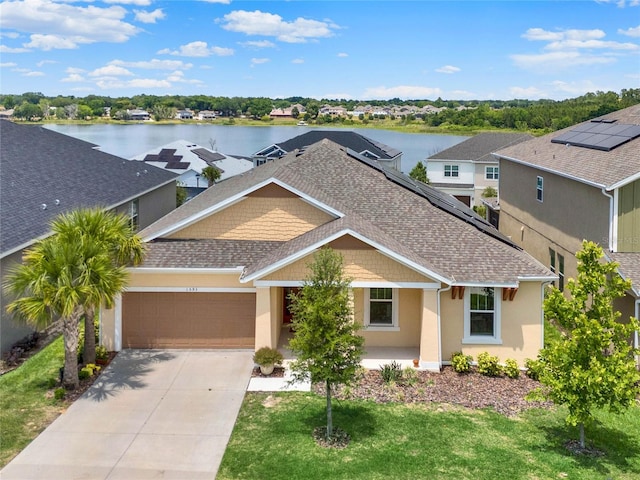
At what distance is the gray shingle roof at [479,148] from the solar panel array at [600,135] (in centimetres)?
2369

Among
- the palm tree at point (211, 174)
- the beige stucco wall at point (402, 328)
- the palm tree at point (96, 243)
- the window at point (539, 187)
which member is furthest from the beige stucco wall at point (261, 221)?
the palm tree at point (211, 174)

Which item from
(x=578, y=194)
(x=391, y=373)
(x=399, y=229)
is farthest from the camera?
(x=578, y=194)

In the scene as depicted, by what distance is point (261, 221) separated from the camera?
17.9 m

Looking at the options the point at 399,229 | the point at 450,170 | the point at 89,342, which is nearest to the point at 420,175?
the point at 450,170

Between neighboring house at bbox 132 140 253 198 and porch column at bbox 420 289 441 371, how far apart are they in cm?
3053

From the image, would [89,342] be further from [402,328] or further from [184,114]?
[184,114]

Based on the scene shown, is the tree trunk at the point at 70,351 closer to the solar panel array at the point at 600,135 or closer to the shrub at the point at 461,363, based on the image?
the shrub at the point at 461,363

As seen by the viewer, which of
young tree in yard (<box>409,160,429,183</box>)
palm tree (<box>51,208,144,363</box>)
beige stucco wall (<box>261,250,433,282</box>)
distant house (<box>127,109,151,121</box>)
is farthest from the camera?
distant house (<box>127,109,151,121</box>)

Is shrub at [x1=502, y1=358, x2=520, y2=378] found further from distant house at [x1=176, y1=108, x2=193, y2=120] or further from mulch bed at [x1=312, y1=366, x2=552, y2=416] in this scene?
distant house at [x1=176, y1=108, x2=193, y2=120]

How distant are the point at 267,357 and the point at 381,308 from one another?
393 cm

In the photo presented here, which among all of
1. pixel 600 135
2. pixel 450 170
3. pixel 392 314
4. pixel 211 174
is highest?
pixel 600 135

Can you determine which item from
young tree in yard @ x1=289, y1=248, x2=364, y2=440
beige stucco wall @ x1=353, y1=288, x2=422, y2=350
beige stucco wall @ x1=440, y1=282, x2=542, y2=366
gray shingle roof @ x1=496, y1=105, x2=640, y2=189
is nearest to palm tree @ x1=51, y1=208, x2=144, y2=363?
young tree in yard @ x1=289, y1=248, x2=364, y2=440

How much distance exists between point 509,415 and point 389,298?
16.6 ft

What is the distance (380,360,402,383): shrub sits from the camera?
14953mm
